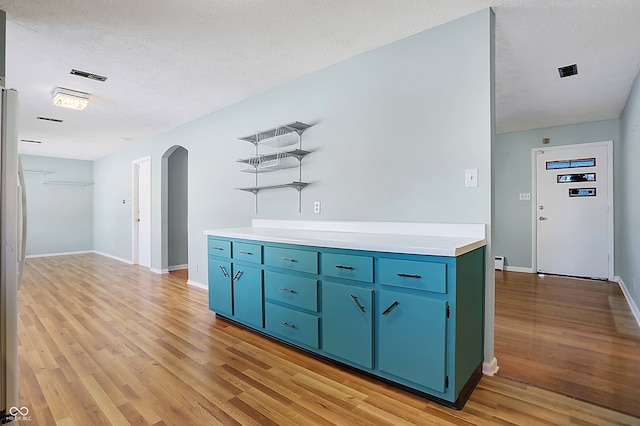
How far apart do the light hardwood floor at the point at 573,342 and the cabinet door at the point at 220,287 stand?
2286 mm

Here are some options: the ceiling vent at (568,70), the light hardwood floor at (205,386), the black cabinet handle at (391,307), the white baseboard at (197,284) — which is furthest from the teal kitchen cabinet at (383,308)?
the ceiling vent at (568,70)

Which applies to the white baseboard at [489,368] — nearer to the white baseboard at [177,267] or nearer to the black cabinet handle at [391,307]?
the black cabinet handle at [391,307]

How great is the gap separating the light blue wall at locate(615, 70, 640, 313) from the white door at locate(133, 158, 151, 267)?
670 cm

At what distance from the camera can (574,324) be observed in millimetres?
3014

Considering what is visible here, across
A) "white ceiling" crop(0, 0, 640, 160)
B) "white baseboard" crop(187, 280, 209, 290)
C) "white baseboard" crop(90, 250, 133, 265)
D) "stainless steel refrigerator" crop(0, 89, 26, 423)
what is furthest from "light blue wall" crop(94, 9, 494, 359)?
"white baseboard" crop(90, 250, 133, 265)

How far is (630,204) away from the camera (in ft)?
11.4

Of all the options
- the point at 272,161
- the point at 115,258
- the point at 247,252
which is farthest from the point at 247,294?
the point at 115,258

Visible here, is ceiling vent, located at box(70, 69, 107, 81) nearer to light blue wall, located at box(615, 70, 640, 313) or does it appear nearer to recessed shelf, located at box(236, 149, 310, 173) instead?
recessed shelf, located at box(236, 149, 310, 173)

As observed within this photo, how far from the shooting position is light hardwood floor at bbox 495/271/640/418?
1985 mm

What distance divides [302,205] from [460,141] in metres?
1.59

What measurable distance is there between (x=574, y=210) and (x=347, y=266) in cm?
469

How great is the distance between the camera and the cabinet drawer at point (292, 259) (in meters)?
2.30

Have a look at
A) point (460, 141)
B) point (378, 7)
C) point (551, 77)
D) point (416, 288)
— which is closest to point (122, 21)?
point (378, 7)

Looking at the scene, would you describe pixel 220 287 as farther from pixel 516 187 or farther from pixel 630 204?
pixel 516 187
